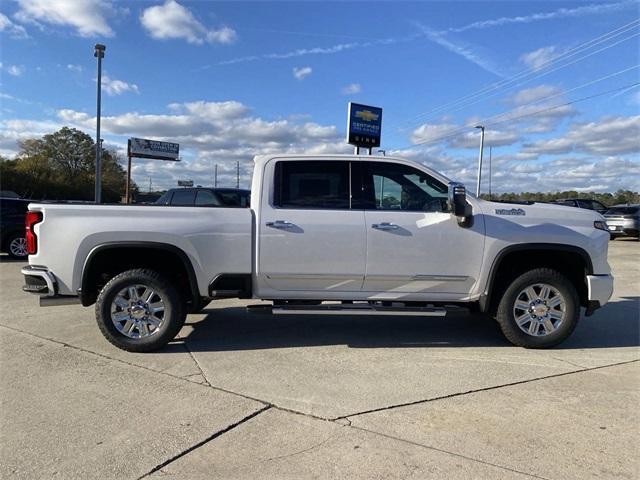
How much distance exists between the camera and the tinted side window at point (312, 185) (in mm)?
5469

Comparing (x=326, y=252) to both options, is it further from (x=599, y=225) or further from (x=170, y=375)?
(x=599, y=225)

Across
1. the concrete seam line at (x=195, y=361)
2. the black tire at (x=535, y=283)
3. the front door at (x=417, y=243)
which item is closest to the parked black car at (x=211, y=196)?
the concrete seam line at (x=195, y=361)

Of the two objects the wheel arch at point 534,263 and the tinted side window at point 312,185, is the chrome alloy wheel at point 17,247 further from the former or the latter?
the wheel arch at point 534,263

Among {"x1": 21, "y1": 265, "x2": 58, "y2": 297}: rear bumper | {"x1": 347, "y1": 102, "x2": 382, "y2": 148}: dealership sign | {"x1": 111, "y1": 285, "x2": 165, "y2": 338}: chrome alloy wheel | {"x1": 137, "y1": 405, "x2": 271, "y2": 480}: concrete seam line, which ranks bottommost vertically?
{"x1": 137, "y1": 405, "x2": 271, "y2": 480}: concrete seam line

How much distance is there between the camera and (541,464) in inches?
124

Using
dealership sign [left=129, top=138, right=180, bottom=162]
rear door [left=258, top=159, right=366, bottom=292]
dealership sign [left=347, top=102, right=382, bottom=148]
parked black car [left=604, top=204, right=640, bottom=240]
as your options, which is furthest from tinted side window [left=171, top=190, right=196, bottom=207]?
dealership sign [left=129, top=138, right=180, bottom=162]

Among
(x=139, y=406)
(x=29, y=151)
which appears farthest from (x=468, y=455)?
(x=29, y=151)

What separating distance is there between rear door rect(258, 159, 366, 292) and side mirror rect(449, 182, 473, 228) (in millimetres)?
919

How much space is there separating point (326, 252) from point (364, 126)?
18.2 metres

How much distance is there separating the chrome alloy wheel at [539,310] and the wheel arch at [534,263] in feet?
0.83

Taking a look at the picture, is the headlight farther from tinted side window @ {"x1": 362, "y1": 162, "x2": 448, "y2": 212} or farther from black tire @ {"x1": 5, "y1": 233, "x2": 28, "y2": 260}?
black tire @ {"x1": 5, "y1": 233, "x2": 28, "y2": 260}

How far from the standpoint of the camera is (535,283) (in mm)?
5441

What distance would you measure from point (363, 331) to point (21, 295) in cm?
561

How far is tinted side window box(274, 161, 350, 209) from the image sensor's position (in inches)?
215
